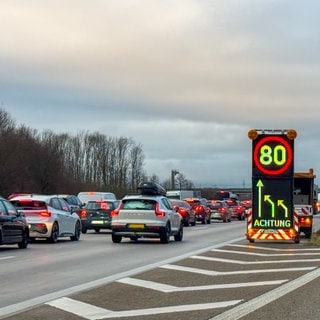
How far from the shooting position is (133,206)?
2511cm

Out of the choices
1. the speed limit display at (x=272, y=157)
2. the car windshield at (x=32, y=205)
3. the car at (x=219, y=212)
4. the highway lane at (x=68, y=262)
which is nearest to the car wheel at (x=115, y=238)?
the highway lane at (x=68, y=262)

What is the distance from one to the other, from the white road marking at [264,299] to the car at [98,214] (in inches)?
760

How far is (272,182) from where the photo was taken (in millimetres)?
23453

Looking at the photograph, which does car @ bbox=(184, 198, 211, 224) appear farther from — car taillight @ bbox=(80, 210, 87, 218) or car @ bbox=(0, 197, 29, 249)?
car @ bbox=(0, 197, 29, 249)

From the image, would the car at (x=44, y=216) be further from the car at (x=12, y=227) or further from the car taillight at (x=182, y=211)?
the car taillight at (x=182, y=211)

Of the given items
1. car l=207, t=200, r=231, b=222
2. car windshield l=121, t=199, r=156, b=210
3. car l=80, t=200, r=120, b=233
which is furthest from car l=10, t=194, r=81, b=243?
car l=207, t=200, r=231, b=222

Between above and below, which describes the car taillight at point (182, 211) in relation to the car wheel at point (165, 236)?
above

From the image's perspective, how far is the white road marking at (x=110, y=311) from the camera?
9.99 m

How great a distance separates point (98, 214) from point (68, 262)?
15589mm

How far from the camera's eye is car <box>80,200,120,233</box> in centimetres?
3303

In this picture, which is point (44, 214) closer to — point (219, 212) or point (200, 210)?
point (200, 210)

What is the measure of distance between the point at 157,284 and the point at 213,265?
363 centimetres

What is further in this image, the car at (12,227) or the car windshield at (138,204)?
the car windshield at (138,204)

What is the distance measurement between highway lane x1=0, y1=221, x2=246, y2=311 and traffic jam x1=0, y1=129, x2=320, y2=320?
633mm
